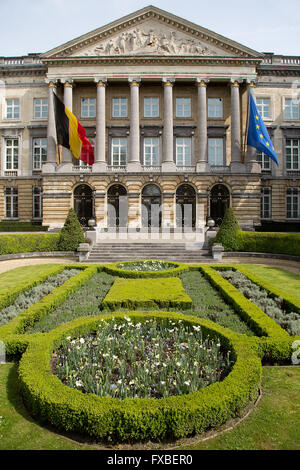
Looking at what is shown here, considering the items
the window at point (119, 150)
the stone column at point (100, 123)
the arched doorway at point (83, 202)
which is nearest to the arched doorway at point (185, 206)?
the window at point (119, 150)

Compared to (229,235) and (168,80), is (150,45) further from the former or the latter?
(229,235)

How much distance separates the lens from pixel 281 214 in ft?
112

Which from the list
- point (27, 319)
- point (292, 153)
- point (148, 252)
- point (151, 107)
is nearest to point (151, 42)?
point (151, 107)

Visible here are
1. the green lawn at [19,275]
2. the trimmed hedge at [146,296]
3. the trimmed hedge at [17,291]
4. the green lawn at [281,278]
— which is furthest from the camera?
the green lawn at [19,275]

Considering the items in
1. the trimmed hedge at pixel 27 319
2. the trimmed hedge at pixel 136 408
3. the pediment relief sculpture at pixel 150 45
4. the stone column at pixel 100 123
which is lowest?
the trimmed hedge at pixel 136 408

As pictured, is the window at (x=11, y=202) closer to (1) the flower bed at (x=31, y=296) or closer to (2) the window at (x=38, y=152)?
(2) the window at (x=38, y=152)

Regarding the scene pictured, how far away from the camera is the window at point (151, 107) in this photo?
33594 millimetres

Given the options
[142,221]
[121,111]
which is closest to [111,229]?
[142,221]

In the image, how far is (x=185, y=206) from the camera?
31.8 meters

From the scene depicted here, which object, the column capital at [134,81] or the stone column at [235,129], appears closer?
the stone column at [235,129]

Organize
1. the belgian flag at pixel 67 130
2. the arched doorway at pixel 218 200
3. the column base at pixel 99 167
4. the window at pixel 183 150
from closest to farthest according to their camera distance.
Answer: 1. the belgian flag at pixel 67 130
2. the column base at pixel 99 167
3. the arched doorway at pixel 218 200
4. the window at pixel 183 150

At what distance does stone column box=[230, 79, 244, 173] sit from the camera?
31031 mm

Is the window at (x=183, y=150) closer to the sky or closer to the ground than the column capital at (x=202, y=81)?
closer to the ground

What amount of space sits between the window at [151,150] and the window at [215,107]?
5.89 meters
